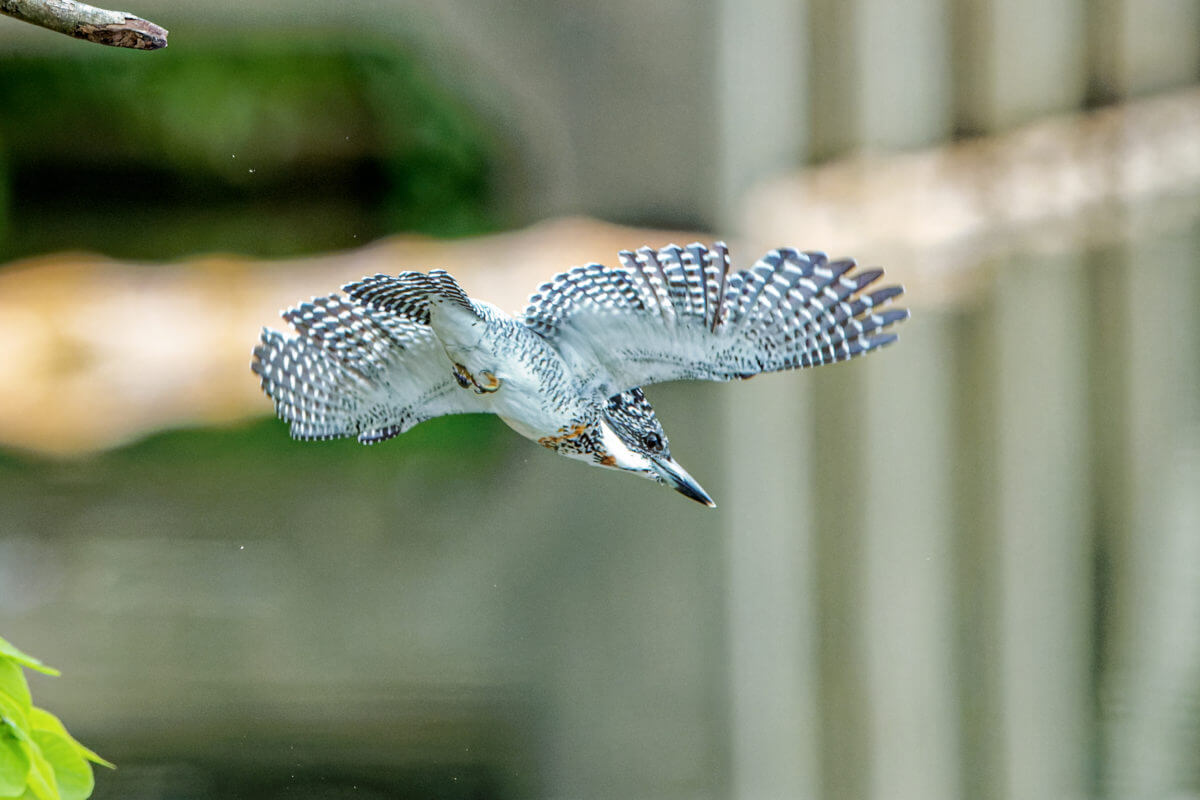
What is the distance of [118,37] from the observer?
0.39 metres

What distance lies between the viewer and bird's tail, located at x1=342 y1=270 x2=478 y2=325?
1.43 feet

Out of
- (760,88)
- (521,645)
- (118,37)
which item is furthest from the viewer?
(521,645)

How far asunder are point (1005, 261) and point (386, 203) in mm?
630

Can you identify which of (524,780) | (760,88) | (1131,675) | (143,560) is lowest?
(524,780)

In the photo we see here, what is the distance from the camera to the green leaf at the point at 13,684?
37 cm

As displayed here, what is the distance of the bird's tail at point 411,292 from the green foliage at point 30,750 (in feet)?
0.57

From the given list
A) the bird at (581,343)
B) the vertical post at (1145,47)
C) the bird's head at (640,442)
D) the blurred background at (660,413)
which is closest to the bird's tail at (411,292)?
the bird at (581,343)

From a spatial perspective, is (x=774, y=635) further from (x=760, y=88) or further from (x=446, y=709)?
(x=760, y=88)

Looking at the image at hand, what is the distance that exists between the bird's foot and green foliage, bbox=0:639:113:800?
7.6 inches

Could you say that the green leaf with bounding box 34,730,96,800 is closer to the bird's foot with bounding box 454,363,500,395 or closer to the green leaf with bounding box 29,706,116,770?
the green leaf with bounding box 29,706,116,770

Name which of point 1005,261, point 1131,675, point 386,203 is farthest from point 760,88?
point 1131,675

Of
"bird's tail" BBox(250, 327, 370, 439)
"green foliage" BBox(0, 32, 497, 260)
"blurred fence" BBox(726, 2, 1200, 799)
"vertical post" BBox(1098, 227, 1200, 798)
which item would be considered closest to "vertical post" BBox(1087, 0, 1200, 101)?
"blurred fence" BBox(726, 2, 1200, 799)

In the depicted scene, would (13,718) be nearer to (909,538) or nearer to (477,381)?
(477,381)

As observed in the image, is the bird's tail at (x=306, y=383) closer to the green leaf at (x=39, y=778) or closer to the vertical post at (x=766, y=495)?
the green leaf at (x=39, y=778)
